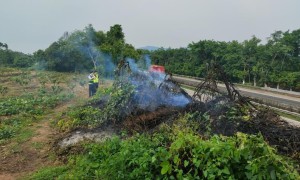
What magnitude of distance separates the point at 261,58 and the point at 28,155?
29.1 m

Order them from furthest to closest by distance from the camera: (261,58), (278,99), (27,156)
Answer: (261,58) → (278,99) → (27,156)

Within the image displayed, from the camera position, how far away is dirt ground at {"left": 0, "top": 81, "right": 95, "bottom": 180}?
7.53 metres

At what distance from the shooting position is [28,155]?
28.2 ft

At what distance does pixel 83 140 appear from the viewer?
895 cm

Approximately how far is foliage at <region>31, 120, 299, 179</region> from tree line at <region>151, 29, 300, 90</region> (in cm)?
2072

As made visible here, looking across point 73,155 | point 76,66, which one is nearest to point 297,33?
point 76,66

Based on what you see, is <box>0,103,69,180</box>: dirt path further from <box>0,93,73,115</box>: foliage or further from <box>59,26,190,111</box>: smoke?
<box>0,93,73,115</box>: foliage

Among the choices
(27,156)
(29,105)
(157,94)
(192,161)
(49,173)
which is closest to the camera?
(192,161)

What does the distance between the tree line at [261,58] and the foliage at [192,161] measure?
2072 centimetres

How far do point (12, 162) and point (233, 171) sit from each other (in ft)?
19.5

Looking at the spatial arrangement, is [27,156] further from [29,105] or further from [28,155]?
[29,105]

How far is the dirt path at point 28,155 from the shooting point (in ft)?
24.7

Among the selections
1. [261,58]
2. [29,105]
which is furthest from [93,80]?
[261,58]

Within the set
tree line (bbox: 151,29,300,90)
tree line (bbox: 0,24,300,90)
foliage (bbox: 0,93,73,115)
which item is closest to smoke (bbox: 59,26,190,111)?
foliage (bbox: 0,93,73,115)
